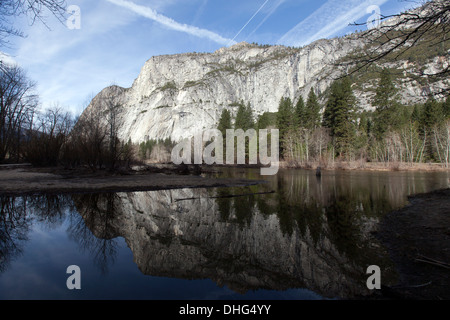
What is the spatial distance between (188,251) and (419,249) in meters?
4.29

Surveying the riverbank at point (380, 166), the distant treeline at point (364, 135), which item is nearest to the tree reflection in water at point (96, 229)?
the riverbank at point (380, 166)

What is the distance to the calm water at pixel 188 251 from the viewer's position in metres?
3.06

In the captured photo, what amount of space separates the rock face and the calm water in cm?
12539

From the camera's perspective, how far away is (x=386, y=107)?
4291 cm

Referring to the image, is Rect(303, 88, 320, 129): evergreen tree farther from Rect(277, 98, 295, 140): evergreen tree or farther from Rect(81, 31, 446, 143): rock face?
Rect(81, 31, 446, 143): rock face

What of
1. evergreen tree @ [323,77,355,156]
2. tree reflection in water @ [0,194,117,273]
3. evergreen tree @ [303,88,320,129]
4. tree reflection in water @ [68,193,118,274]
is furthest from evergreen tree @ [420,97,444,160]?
A: tree reflection in water @ [0,194,117,273]

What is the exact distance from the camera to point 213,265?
12.4 ft

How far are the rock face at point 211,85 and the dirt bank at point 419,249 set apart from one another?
124 meters

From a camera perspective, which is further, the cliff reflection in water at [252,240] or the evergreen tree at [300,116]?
the evergreen tree at [300,116]

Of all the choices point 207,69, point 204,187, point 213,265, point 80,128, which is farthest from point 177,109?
point 213,265

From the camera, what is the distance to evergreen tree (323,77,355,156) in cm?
3847

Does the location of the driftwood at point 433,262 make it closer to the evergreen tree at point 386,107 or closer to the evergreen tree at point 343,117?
the evergreen tree at point 343,117

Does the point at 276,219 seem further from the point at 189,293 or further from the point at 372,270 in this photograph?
the point at 189,293

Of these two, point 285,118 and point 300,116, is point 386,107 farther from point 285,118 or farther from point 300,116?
point 285,118
